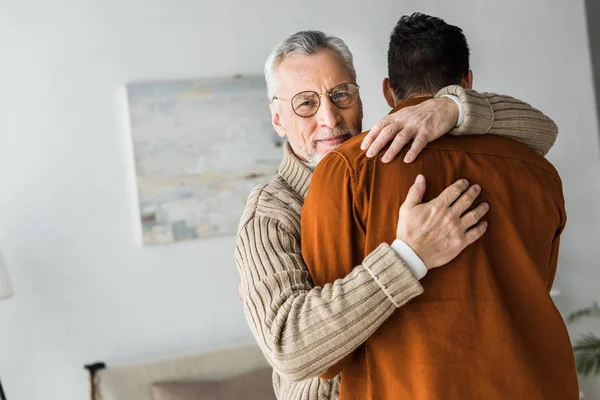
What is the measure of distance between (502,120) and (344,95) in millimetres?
428

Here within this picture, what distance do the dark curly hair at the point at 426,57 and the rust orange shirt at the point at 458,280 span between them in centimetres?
17

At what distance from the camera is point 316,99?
5.15 feet

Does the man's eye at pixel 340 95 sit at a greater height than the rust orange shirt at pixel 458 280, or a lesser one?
greater

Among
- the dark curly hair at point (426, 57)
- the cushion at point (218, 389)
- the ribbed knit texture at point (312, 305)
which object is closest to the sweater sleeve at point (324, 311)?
the ribbed knit texture at point (312, 305)

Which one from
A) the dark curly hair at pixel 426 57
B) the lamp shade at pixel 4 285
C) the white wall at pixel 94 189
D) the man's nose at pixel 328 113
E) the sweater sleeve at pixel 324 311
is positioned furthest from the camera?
the white wall at pixel 94 189

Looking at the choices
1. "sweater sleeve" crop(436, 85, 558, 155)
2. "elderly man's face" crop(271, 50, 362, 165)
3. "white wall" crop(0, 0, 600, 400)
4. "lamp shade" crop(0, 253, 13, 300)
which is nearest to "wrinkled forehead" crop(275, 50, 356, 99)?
"elderly man's face" crop(271, 50, 362, 165)

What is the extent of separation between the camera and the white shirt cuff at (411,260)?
1.10m

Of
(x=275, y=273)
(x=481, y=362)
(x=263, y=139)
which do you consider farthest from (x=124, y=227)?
(x=481, y=362)

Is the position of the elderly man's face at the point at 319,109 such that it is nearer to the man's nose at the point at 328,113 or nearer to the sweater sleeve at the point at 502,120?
the man's nose at the point at 328,113

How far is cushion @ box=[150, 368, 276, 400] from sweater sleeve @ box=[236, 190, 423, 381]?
1933 mm

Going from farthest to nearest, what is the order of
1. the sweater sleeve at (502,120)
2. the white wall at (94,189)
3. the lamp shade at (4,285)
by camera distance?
the white wall at (94,189) < the lamp shade at (4,285) < the sweater sleeve at (502,120)

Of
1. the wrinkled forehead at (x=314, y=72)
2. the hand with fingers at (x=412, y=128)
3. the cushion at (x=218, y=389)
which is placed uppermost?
the wrinkled forehead at (x=314, y=72)

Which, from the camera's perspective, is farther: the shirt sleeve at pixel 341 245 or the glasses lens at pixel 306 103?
the glasses lens at pixel 306 103

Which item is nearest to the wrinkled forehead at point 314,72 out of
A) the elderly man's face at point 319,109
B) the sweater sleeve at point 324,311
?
the elderly man's face at point 319,109
